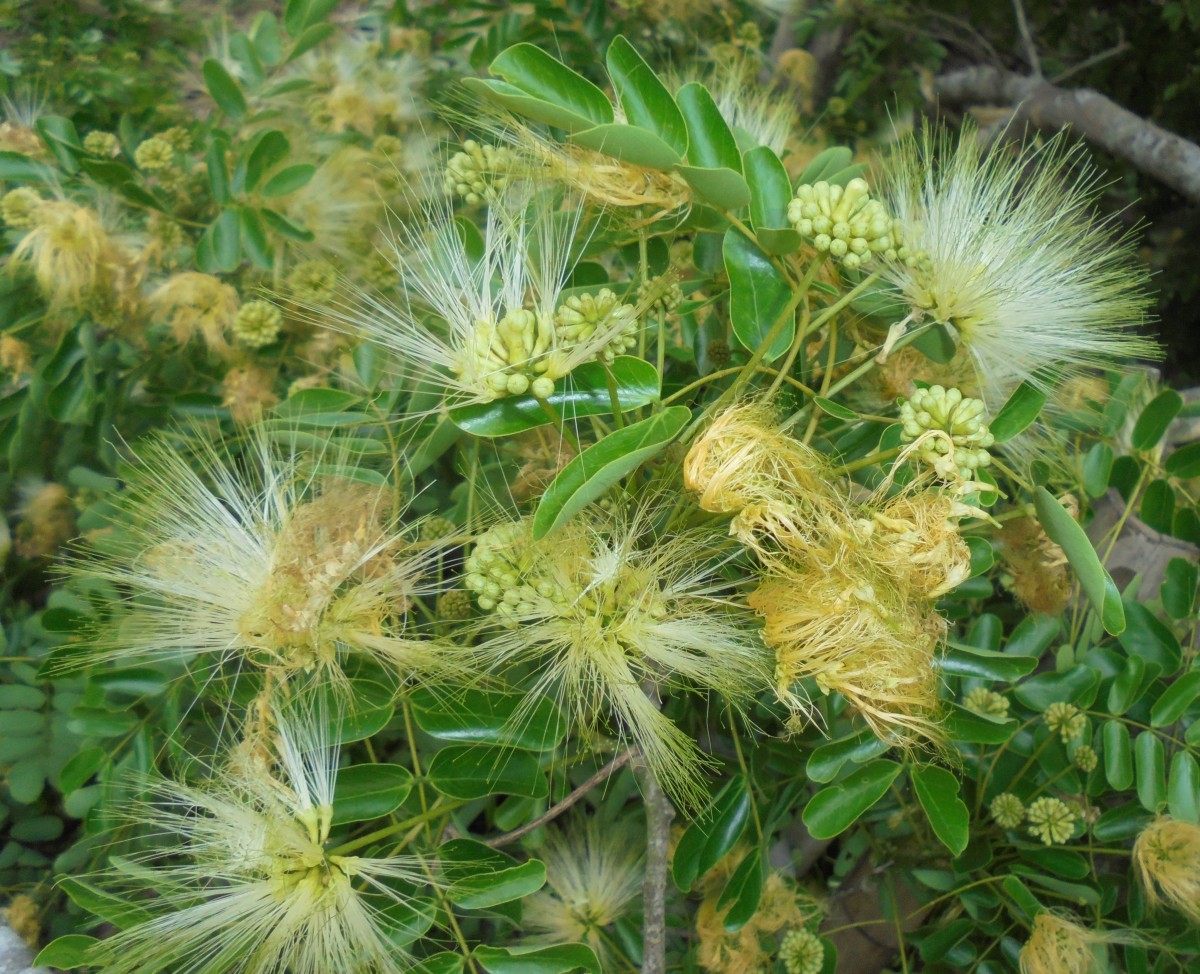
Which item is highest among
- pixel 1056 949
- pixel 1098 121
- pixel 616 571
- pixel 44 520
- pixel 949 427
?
pixel 1098 121

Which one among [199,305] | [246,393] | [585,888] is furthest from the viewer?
[199,305]

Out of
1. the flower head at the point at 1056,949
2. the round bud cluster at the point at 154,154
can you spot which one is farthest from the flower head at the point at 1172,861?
the round bud cluster at the point at 154,154

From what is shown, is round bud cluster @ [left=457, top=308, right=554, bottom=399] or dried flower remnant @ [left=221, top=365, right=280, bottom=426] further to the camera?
dried flower remnant @ [left=221, top=365, right=280, bottom=426]

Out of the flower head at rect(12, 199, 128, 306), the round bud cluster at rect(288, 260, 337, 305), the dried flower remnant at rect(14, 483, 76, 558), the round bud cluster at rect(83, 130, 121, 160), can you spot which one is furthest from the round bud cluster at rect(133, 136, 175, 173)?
the dried flower remnant at rect(14, 483, 76, 558)

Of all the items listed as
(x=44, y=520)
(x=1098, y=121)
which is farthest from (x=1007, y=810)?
(x=1098, y=121)

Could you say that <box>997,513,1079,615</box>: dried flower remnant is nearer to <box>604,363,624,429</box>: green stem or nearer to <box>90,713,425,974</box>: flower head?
<box>604,363,624,429</box>: green stem

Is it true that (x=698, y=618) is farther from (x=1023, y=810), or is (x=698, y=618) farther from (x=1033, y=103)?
(x=1033, y=103)

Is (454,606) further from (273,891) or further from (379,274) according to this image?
(379,274)
